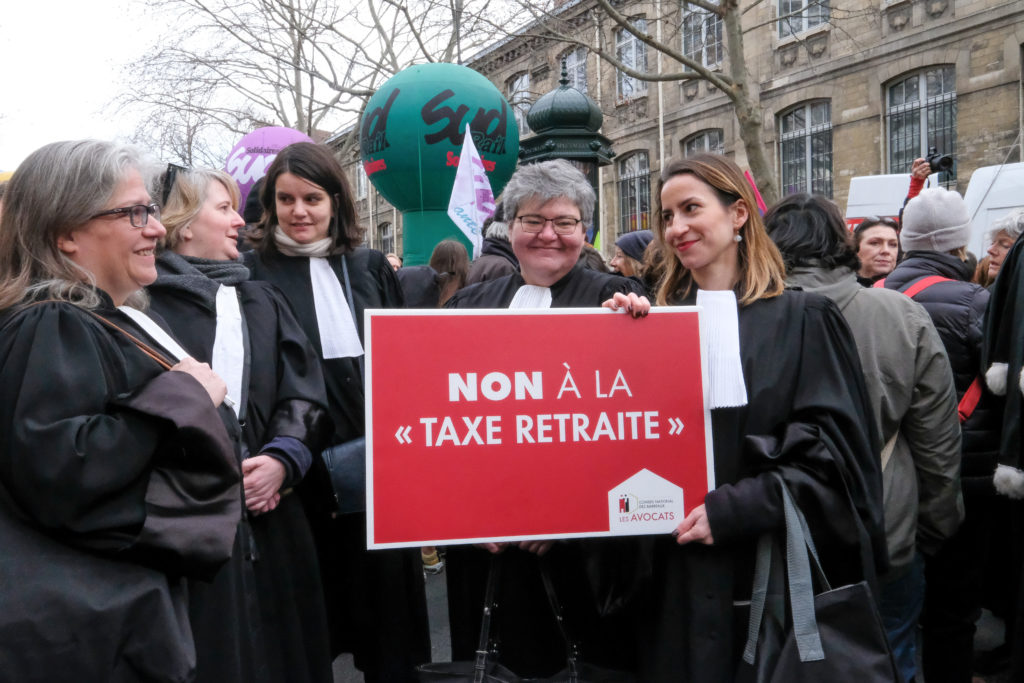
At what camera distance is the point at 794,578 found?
6.05 ft

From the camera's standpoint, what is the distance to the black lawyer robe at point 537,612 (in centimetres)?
234

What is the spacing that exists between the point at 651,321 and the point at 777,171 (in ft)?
57.0

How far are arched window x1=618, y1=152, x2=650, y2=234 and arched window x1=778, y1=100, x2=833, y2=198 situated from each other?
172 inches

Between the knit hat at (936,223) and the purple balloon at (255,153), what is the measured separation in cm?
566

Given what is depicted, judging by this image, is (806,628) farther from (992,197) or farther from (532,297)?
(992,197)

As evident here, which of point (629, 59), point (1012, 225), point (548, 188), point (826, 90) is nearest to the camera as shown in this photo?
point (548, 188)

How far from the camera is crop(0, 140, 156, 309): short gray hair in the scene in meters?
1.75

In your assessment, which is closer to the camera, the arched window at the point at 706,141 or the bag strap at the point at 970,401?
the bag strap at the point at 970,401

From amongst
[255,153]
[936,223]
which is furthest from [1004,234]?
[255,153]

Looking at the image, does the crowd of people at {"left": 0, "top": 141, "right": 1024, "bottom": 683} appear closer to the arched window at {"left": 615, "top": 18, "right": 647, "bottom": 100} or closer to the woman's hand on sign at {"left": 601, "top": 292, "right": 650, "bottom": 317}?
the woman's hand on sign at {"left": 601, "top": 292, "right": 650, "bottom": 317}

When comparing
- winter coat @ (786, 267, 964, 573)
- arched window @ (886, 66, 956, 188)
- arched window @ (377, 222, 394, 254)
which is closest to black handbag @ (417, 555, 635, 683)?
winter coat @ (786, 267, 964, 573)

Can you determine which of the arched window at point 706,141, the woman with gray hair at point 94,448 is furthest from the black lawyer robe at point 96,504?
the arched window at point 706,141

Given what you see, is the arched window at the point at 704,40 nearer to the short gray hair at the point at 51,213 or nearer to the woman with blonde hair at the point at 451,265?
the woman with blonde hair at the point at 451,265

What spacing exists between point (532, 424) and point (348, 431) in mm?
1068
